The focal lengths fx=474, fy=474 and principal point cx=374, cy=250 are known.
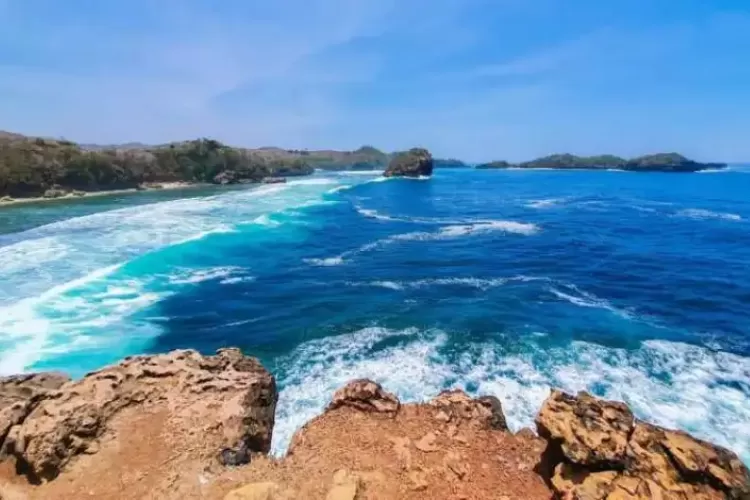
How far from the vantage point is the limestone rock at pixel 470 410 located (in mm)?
9547

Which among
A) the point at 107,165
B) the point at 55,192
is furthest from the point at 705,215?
the point at 107,165

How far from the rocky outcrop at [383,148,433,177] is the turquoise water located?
104526 mm

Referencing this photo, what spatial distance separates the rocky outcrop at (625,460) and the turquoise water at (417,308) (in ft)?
15.5

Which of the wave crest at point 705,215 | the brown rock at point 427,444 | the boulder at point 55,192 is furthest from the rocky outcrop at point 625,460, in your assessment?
the boulder at point 55,192

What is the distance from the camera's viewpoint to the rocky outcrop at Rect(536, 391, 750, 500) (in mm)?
6520

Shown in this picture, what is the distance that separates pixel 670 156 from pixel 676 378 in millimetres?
214358

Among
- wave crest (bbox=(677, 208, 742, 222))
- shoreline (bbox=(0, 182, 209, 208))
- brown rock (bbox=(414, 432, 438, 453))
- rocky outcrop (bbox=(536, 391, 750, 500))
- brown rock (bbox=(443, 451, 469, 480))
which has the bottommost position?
wave crest (bbox=(677, 208, 742, 222))

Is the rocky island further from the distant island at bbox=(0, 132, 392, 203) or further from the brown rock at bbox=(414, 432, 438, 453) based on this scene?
the distant island at bbox=(0, 132, 392, 203)

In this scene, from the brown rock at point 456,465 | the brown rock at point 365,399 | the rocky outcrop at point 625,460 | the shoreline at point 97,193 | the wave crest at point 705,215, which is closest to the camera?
the rocky outcrop at point 625,460

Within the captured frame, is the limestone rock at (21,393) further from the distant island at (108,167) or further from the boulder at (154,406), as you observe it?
the distant island at (108,167)

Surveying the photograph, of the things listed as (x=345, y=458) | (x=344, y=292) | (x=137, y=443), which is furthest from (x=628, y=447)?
(x=344, y=292)

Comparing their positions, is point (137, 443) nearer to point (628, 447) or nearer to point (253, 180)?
point (628, 447)

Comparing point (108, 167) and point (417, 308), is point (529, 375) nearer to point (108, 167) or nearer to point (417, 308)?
point (417, 308)

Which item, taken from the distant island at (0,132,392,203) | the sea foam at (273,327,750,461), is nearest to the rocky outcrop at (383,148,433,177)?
the distant island at (0,132,392,203)
